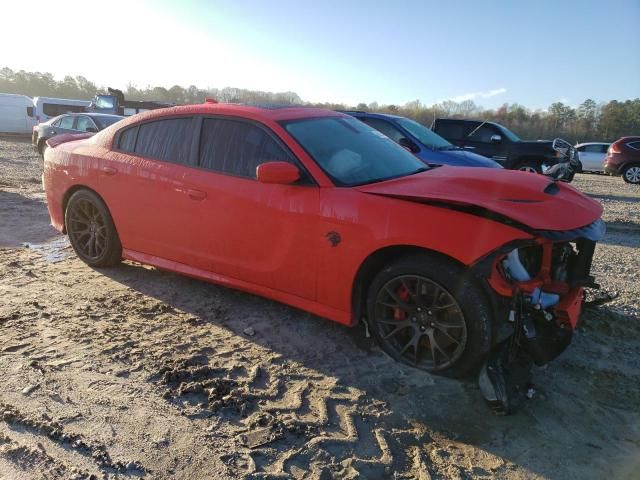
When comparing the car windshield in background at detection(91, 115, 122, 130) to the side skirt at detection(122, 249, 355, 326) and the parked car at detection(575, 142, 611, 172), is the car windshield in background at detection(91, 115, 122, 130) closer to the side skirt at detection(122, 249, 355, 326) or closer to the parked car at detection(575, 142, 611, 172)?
the side skirt at detection(122, 249, 355, 326)

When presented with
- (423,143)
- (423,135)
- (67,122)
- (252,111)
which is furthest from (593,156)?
(252,111)

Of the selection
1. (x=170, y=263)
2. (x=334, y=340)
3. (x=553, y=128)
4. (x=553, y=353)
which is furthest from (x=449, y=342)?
(x=553, y=128)

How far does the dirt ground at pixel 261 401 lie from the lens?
7.64 ft

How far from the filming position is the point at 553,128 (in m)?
48.0

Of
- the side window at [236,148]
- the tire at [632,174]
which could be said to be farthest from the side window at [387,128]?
the tire at [632,174]

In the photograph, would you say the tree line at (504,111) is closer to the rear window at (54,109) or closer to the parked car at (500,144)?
the rear window at (54,109)

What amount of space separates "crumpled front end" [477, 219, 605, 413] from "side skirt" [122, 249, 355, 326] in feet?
3.29

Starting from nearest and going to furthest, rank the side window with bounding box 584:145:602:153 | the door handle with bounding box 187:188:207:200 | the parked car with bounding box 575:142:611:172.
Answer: the door handle with bounding box 187:188:207:200, the parked car with bounding box 575:142:611:172, the side window with bounding box 584:145:602:153

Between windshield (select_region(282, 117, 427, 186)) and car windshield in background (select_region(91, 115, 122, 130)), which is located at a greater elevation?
windshield (select_region(282, 117, 427, 186))

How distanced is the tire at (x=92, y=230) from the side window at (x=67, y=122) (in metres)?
12.0

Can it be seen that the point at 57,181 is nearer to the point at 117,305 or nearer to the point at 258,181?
the point at 117,305

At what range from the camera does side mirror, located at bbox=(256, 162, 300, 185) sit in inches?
131

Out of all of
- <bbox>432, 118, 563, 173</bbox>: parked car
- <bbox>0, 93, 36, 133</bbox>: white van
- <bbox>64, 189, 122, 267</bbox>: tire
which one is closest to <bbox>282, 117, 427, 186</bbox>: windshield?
<bbox>64, 189, 122, 267</bbox>: tire

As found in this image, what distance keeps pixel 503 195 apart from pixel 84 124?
14.7 metres
